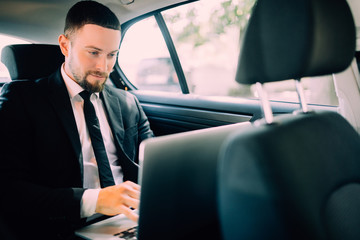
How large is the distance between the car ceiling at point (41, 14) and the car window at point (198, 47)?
274mm

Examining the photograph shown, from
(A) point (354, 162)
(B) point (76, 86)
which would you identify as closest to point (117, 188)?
(B) point (76, 86)

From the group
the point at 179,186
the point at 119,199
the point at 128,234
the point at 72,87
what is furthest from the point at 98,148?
the point at 179,186

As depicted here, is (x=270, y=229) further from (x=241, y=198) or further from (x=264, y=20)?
(x=264, y=20)

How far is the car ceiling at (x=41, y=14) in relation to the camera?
6.27 feet

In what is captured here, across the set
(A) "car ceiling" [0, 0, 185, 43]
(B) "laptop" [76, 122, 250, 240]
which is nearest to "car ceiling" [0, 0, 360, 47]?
(A) "car ceiling" [0, 0, 185, 43]

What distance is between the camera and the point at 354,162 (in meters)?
0.88

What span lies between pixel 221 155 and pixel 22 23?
1.99m

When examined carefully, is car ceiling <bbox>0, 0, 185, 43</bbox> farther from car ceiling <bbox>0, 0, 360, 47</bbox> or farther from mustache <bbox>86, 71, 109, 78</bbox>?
mustache <bbox>86, 71, 109, 78</bbox>

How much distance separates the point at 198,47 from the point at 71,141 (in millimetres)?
1815

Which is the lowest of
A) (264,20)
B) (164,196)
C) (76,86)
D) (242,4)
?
(164,196)

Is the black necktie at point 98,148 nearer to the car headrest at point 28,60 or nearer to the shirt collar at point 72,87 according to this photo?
the shirt collar at point 72,87

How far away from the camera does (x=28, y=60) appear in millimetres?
1632

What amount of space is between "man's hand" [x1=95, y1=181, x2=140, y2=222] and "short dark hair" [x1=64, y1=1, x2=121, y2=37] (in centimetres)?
89

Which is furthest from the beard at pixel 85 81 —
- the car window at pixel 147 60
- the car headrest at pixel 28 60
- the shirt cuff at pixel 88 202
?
the car window at pixel 147 60
